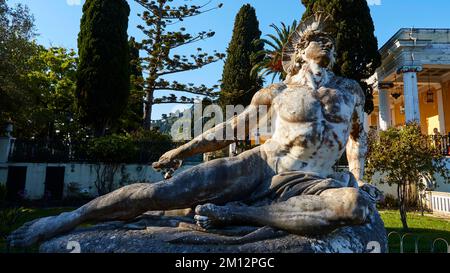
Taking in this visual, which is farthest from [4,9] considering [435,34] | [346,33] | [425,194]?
[435,34]

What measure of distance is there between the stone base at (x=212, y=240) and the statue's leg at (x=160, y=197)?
10cm

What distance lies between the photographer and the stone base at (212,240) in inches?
83.1

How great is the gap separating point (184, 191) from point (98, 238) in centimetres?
62

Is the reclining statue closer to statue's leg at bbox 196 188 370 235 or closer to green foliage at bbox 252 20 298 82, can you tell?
statue's leg at bbox 196 188 370 235

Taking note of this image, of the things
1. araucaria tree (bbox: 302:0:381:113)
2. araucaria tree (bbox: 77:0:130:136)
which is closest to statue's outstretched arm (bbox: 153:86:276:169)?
araucaria tree (bbox: 302:0:381:113)

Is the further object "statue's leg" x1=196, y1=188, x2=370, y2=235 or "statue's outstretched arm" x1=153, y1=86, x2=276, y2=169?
"statue's outstretched arm" x1=153, y1=86, x2=276, y2=169

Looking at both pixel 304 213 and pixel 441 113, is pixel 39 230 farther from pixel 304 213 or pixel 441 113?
pixel 441 113

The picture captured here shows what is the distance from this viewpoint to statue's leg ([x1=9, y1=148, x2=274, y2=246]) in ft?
8.00

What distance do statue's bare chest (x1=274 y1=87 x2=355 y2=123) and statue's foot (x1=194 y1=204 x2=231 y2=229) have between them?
0.88 metres

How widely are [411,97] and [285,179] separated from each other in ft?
46.8

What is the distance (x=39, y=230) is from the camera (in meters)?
2.41
